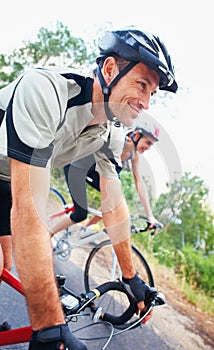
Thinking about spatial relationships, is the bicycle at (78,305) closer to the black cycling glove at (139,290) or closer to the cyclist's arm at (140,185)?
the black cycling glove at (139,290)

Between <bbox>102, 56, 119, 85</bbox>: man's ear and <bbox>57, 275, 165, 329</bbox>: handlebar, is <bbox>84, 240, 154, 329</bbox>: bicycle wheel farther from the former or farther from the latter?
<bbox>102, 56, 119, 85</bbox>: man's ear

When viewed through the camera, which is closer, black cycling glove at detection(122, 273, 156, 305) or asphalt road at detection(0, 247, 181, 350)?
black cycling glove at detection(122, 273, 156, 305)

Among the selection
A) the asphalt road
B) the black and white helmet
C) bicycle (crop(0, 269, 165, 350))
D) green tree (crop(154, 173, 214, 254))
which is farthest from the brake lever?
green tree (crop(154, 173, 214, 254))

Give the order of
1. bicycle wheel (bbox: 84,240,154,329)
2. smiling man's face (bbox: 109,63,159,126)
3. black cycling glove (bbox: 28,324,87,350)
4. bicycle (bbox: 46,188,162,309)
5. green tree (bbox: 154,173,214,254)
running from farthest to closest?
green tree (bbox: 154,173,214,254) → bicycle (bbox: 46,188,162,309) → bicycle wheel (bbox: 84,240,154,329) → smiling man's face (bbox: 109,63,159,126) → black cycling glove (bbox: 28,324,87,350)

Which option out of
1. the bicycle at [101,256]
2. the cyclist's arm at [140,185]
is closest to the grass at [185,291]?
the bicycle at [101,256]

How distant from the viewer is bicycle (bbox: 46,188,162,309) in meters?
3.28

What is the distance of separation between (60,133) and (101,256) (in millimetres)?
2376

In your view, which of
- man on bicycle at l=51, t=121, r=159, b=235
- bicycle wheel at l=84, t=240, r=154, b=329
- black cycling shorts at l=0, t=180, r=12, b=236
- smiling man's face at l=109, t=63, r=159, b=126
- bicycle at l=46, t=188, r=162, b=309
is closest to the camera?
smiling man's face at l=109, t=63, r=159, b=126

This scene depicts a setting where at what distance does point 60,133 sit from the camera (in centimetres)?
152

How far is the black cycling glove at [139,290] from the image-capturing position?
5.74 feet

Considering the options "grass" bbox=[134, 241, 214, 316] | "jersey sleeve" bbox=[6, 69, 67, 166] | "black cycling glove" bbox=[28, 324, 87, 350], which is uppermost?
"jersey sleeve" bbox=[6, 69, 67, 166]

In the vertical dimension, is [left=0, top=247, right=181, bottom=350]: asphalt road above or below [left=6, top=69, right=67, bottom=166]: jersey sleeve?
below

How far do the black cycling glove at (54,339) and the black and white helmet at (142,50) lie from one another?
1.21 meters

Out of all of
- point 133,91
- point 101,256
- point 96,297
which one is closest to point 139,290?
point 96,297
